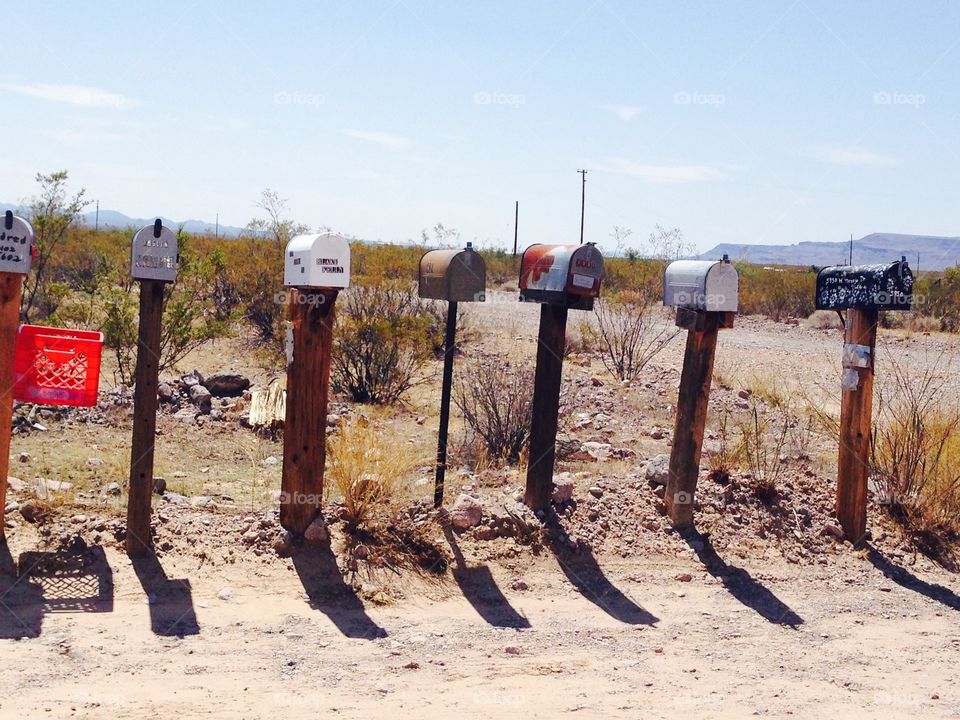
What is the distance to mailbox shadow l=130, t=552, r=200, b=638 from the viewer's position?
5.01 m

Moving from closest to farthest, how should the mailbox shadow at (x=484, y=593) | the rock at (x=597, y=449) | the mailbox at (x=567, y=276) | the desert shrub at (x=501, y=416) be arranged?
the mailbox shadow at (x=484, y=593)
the mailbox at (x=567, y=276)
the rock at (x=597, y=449)
the desert shrub at (x=501, y=416)

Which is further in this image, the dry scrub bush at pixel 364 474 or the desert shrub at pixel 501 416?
the desert shrub at pixel 501 416

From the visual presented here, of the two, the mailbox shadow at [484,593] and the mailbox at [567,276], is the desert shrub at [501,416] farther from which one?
the mailbox shadow at [484,593]

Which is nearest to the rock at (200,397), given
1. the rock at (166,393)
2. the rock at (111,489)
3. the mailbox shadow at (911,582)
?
the rock at (166,393)

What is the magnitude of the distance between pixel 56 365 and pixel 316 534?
174 centimetres

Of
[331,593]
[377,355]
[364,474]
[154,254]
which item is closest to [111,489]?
[364,474]

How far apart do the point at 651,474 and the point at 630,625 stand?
1819mm

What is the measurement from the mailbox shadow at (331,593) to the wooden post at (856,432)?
3.35m

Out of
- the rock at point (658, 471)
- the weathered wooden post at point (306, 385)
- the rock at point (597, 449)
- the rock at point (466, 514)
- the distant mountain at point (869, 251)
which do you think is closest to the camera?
the weathered wooden post at point (306, 385)

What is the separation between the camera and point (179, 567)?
566 centimetres

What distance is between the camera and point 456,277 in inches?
263

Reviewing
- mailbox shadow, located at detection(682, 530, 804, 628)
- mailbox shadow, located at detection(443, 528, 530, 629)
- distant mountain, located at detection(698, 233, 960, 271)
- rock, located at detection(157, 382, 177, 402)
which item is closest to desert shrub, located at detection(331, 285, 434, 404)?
rock, located at detection(157, 382, 177, 402)

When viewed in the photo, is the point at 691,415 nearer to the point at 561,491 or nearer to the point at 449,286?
the point at 561,491

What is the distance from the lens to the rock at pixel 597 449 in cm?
811
